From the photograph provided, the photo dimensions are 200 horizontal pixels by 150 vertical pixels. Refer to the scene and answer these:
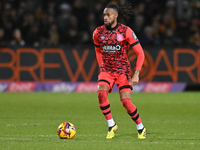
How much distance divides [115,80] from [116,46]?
54cm

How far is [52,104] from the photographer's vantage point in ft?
41.3

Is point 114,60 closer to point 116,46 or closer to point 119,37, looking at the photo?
point 116,46

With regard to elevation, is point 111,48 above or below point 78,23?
below

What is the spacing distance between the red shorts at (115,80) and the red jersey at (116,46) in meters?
0.07

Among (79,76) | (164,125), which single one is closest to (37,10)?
(79,76)

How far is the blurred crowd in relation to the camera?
16406 mm

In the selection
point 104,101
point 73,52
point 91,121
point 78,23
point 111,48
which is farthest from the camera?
point 78,23

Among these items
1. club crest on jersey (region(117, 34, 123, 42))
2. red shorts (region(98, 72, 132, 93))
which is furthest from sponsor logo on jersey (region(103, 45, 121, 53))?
red shorts (region(98, 72, 132, 93))

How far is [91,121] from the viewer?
929 centimetres

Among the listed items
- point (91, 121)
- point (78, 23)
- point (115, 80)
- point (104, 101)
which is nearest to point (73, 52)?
point (78, 23)

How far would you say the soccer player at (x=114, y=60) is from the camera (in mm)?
6957

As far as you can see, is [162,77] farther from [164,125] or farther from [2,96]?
[164,125]

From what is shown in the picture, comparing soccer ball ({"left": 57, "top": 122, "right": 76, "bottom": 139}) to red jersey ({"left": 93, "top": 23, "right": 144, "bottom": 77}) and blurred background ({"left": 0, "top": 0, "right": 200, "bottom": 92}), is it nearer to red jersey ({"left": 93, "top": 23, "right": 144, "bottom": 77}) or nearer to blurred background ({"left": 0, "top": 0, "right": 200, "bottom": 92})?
red jersey ({"left": 93, "top": 23, "right": 144, "bottom": 77})

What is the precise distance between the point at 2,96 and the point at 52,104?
2.65 metres
